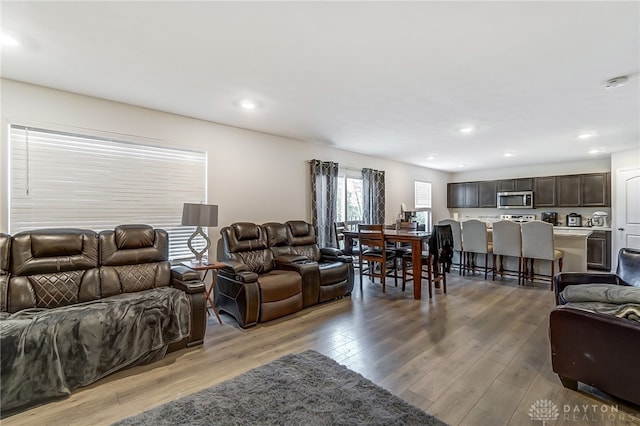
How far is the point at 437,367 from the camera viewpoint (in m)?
2.43

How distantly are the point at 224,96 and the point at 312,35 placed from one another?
4.83 feet

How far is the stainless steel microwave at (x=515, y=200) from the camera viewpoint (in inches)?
290

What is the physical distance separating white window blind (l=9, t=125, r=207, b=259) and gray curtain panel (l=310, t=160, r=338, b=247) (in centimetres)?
188

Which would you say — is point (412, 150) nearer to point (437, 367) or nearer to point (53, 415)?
point (437, 367)

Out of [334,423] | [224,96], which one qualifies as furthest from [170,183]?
[334,423]

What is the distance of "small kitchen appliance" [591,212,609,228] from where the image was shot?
647 centimetres

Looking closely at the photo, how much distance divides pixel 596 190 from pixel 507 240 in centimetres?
325

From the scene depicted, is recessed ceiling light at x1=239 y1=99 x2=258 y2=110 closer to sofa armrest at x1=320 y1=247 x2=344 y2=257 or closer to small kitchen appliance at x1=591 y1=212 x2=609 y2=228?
A: sofa armrest at x1=320 y1=247 x2=344 y2=257

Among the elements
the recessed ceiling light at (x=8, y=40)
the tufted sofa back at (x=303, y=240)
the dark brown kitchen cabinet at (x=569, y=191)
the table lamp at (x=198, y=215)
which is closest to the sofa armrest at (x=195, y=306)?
the table lamp at (x=198, y=215)

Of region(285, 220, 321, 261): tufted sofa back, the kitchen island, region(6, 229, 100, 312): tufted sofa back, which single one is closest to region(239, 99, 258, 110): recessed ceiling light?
region(285, 220, 321, 261): tufted sofa back

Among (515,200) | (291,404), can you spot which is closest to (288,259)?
(291,404)

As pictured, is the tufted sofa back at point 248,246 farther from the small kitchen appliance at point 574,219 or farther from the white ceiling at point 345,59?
the small kitchen appliance at point 574,219

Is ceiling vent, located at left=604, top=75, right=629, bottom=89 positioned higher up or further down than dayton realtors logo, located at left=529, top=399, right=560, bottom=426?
higher up

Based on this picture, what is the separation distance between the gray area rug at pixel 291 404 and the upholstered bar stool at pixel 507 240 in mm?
4239
